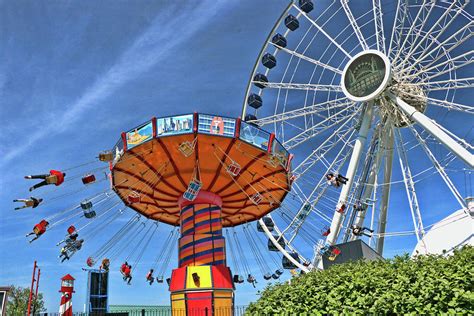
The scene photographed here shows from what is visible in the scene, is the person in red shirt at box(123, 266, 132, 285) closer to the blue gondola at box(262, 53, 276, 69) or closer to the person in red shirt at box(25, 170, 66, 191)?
the person in red shirt at box(25, 170, 66, 191)

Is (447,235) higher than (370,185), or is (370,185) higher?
(370,185)

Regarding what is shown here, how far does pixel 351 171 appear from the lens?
22.6 m

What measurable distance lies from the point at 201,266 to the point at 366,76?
13615 millimetres

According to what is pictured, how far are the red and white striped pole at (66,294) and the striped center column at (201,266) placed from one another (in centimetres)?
426

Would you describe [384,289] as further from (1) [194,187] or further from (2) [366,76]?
(2) [366,76]

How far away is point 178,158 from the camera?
19.5 m

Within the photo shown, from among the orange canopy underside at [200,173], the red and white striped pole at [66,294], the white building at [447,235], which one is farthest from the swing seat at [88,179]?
the white building at [447,235]

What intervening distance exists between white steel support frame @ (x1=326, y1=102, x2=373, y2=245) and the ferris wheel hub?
1074 millimetres

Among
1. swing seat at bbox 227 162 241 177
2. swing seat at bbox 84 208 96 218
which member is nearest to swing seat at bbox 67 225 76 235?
swing seat at bbox 84 208 96 218

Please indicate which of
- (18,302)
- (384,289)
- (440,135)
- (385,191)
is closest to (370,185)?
(385,191)

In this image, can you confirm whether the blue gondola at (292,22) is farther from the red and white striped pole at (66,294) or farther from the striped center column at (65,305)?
the striped center column at (65,305)

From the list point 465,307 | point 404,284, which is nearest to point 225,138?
point 404,284

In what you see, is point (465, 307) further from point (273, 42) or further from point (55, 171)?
point (273, 42)

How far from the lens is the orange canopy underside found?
18.8m
